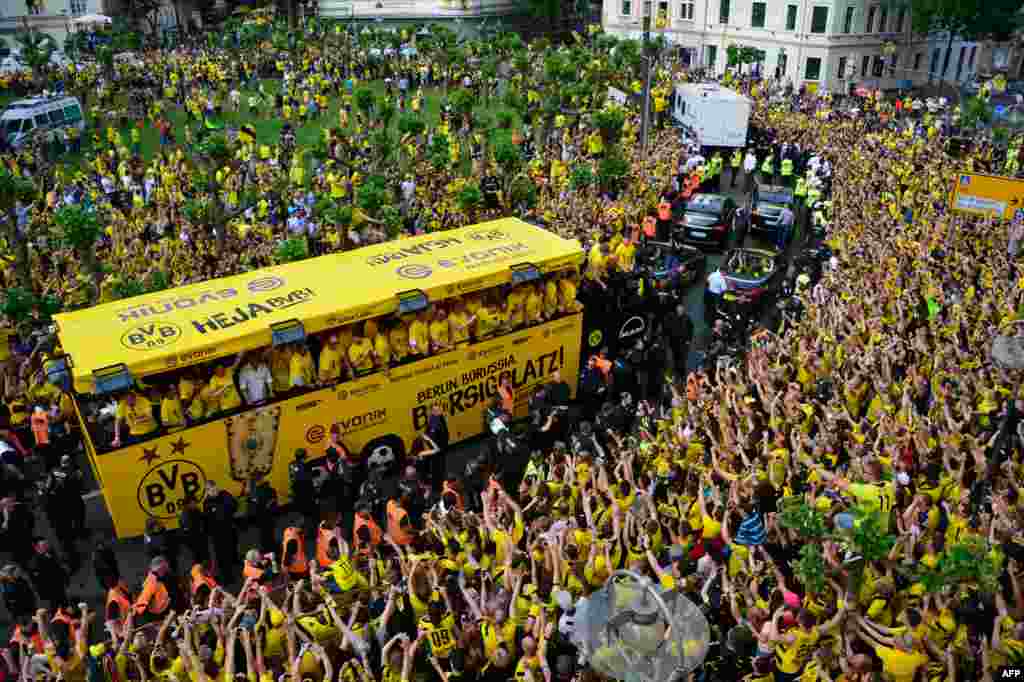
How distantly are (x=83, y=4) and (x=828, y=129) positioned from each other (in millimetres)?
63917

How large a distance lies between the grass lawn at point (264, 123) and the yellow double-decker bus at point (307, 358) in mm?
Result: 21798

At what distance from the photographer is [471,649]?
7.17 meters

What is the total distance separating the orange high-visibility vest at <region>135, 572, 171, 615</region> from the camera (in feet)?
27.4

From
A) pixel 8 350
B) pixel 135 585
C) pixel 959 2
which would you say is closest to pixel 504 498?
pixel 135 585

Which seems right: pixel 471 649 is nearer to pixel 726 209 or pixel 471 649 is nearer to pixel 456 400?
pixel 456 400

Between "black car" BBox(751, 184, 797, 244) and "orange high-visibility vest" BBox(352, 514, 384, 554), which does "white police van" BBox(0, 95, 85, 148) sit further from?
"orange high-visibility vest" BBox(352, 514, 384, 554)

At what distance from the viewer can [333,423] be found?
38.2 feet

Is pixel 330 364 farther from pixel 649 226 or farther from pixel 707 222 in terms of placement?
pixel 707 222

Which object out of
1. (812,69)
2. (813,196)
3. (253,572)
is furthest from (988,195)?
(812,69)

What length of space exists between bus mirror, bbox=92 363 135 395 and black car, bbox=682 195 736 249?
15.2 meters

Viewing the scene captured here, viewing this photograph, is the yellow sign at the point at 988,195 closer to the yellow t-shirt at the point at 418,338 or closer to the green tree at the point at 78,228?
the yellow t-shirt at the point at 418,338

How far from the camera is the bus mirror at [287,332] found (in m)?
10.6

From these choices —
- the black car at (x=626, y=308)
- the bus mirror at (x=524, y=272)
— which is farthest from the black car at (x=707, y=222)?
the bus mirror at (x=524, y=272)

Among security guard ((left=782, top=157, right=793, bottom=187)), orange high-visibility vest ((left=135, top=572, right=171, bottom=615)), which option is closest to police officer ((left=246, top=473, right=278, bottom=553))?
orange high-visibility vest ((left=135, top=572, right=171, bottom=615))
